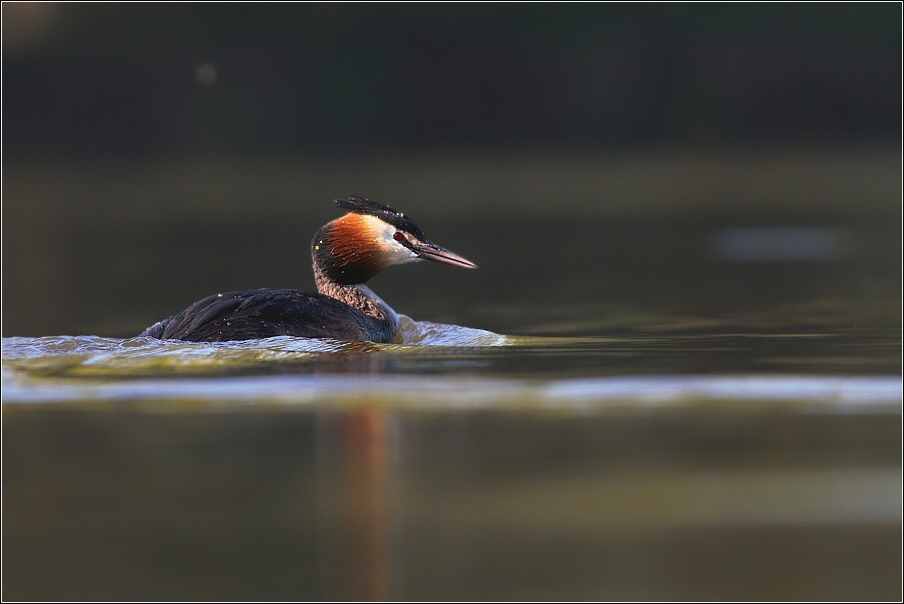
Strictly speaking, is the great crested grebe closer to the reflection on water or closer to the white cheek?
the white cheek

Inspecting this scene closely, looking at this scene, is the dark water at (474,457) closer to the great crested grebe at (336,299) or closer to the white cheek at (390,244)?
the great crested grebe at (336,299)

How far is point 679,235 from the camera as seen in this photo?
16.6 metres

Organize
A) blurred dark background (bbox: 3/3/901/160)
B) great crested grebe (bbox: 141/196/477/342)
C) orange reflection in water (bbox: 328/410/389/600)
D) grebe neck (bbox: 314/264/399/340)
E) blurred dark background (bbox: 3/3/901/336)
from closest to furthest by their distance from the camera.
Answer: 1. orange reflection in water (bbox: 328/410/389/600)
2. great crested grebe (bbox: 141/196/477/342)
3. grebe neck (bbox: 314/264/399/340)
4. blurred dark background (bbox: 3/3/901/336)
5. blurred dark background (bbox: 3/3/901/160)

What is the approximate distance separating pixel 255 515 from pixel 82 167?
2844 centimetres

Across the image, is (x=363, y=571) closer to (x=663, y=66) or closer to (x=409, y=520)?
(x=409, y=520)

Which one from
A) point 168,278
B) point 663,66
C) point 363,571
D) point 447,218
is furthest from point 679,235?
point 663,66

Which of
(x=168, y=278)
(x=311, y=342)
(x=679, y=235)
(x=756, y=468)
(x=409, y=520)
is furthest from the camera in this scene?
(x=679, y=235)

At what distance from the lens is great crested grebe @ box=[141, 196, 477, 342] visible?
8055 millimetres

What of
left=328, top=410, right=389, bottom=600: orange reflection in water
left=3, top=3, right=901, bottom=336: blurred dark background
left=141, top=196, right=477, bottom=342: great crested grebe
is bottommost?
left=328, top=410, right=389, bottom=600: orange reflection in water

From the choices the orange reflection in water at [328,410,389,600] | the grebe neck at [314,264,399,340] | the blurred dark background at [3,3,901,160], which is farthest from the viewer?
the blurred dark background at [3,3,901,160]

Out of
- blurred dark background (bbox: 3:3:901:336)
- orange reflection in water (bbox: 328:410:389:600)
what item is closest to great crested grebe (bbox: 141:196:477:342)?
orange reflection in water (bbox: 328:410:389:600)

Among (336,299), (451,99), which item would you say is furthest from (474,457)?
(451,99)

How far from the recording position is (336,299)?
8969mm

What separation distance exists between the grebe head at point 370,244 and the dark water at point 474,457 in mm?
441
